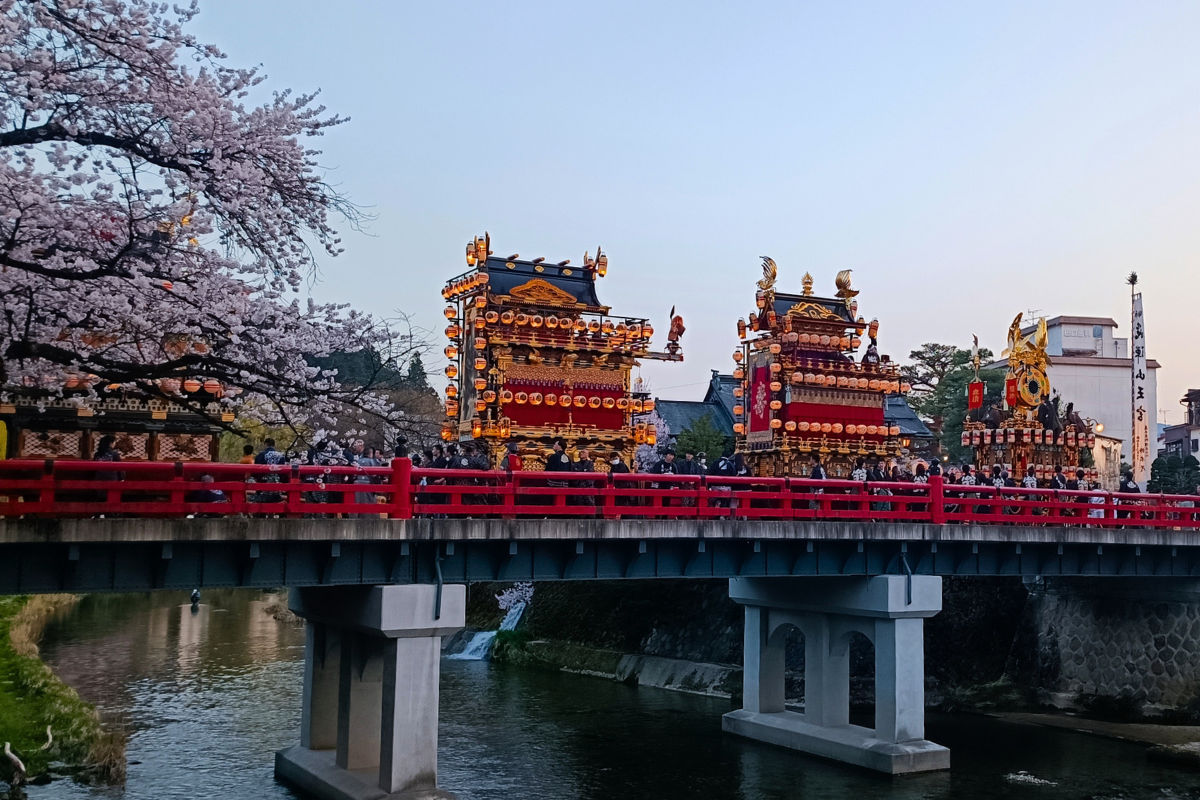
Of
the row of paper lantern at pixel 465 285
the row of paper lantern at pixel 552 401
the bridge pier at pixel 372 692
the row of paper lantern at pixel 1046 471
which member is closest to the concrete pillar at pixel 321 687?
the bridge pier at pixel 372 692

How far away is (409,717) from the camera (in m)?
22.1

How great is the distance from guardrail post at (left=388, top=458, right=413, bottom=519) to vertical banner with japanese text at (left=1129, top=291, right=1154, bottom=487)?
47891 millimetres

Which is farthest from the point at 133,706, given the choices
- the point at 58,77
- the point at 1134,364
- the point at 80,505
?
the point at 1134,364

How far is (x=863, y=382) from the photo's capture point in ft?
144

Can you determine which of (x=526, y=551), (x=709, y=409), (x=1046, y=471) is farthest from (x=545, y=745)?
(x=709, y=409)

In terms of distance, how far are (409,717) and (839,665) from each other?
46.5 ft

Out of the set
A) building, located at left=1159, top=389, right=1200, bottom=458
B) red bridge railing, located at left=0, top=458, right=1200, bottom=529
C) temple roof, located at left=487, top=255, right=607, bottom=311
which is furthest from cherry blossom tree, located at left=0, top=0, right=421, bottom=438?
building, located at left=1159, top=389, right=1200, bottom=458

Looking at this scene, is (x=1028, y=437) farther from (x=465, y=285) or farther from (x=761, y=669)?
(x=465, y=285)

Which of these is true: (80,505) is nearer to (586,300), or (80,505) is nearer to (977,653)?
(586,300)

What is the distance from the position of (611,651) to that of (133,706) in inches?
768

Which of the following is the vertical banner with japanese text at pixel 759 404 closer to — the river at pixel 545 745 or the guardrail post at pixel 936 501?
the river at pixel 545 745

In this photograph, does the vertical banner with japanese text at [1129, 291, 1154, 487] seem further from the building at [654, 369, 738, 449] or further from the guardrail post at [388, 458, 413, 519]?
the guardrail post at [388, 458, 413, 519]

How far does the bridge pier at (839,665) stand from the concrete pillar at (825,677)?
0.03 m

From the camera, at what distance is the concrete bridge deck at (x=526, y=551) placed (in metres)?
19.4
